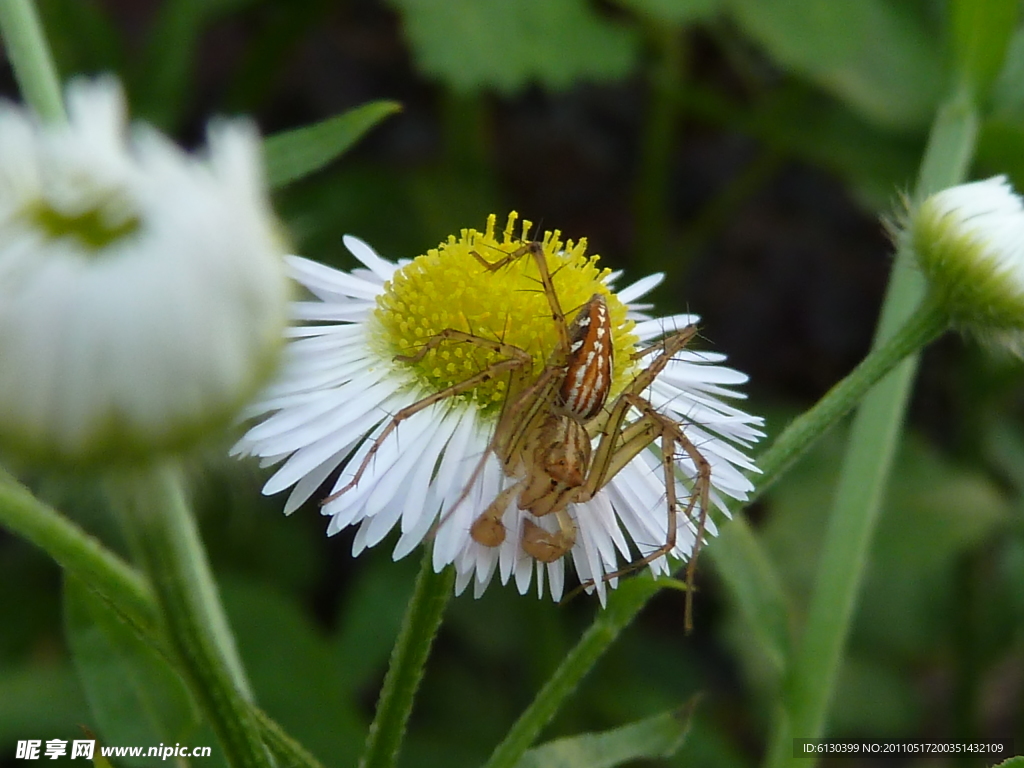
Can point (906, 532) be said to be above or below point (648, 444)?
above

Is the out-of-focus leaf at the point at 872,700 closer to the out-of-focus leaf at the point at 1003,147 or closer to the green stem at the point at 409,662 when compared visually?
the out-of-focus leaf at the point at 1003,147

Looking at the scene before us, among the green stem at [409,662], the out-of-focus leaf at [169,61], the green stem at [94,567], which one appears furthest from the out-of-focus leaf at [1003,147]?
the out-of-focus leaf at [169,61]

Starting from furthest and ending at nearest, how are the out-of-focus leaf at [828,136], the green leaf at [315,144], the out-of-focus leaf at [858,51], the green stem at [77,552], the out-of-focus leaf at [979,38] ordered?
the out-of-focus leaf at [828,136] < the out-of-focus leaf at [858,51] < the out-of-focus leaf at [979,38] < the green leaf at [315,144] < the green stem at [77,552]

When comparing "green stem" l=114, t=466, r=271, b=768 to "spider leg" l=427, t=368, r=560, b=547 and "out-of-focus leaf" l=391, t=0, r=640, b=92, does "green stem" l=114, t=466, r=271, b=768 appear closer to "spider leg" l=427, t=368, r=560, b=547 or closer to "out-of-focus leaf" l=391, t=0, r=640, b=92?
"spider leg" l=427, t=368, r=560, b=547

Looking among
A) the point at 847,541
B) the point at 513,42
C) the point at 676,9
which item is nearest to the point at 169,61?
the point at 513,42

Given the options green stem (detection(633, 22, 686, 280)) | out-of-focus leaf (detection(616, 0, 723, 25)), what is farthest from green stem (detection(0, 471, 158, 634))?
green stem (detection(633, 22, 686, 280))

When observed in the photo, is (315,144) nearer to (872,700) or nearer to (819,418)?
(819,418)

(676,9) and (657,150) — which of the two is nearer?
(676,9)
